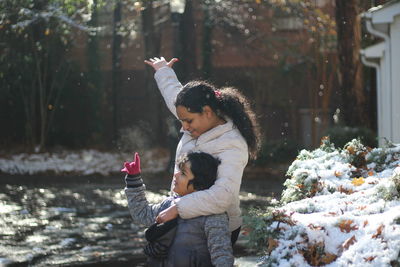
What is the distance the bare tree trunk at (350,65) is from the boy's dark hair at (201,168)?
Result: 11954mm

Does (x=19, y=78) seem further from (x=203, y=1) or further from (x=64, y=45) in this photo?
(x=203, y=1)

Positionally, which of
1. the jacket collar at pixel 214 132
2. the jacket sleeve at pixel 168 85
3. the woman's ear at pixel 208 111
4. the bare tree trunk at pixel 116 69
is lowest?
the bare tree trunk at pixel 116 69

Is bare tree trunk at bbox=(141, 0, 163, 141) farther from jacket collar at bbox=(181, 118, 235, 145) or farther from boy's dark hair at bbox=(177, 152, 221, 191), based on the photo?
boy's dark hair at bbox=(177, 152, 221, 191)

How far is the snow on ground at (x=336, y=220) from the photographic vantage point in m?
3.39

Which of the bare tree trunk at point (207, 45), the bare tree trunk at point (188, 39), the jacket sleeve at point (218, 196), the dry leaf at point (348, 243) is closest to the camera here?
the dry leaf at point (348, 243)

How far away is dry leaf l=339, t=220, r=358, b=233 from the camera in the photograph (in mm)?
3622

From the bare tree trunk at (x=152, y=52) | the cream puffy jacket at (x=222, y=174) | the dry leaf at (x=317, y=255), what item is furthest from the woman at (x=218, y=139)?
the bare tree trunk at (x=152, y=52)

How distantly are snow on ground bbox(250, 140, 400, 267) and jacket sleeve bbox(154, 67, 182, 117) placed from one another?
0.91m

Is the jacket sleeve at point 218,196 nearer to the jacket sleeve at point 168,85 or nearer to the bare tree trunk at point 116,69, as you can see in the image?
the jacket sleeve at point 168,85

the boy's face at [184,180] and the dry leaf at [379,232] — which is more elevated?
the boy's face at [184,180]

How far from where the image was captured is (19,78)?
20.0 meters

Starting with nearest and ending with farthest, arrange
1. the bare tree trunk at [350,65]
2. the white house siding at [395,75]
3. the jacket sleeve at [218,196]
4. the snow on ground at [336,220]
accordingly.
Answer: the snow on ground at [336,220], the jacket sleeve at [218,196], the white house siding at [395,75], the bare tree trunk at [350,65]

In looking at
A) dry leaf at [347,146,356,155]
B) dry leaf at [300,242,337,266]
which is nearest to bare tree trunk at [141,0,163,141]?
dry leaf at [347,146,356,155]

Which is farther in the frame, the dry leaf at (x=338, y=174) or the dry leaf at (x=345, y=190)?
the dry leaf at (x=338, y=174)
